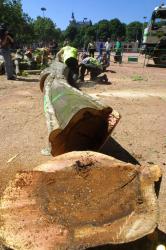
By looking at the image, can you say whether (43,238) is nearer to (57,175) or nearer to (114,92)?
(57,175)

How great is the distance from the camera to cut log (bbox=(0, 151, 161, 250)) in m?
2.83

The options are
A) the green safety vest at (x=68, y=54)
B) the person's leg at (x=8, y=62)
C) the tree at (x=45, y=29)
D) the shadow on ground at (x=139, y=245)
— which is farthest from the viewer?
the tree at (x=45, y=29)

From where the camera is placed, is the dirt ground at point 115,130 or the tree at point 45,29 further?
the tree at point 45,29

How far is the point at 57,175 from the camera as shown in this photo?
3.65 m

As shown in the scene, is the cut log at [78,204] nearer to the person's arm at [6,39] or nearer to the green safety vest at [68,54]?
the green safety vest at [68,54]

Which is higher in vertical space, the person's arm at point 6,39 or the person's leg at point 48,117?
the person's arm at point 6,39

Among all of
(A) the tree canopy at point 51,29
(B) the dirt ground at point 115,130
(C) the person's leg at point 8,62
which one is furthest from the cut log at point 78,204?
(A) the tree canopy at point 51,29

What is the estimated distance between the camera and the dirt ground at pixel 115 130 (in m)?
5.59

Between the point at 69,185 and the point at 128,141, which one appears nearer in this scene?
the point at 69,185

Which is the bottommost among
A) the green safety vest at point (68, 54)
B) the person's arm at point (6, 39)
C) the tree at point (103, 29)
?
the tree at point (103, 29)

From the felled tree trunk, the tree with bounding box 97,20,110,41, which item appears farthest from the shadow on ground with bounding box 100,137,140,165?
the tree with bounding box 97,20,110,41

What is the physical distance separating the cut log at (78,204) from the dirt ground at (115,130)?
855mm

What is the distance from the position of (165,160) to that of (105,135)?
1103mm

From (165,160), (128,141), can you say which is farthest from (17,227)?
(128,141)
